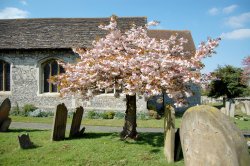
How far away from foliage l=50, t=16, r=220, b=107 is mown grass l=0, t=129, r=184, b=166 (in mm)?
1725

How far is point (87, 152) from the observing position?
902 centimetres

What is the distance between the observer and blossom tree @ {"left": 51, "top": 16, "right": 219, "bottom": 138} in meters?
8.91

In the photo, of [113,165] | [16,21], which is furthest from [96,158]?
[16,21]

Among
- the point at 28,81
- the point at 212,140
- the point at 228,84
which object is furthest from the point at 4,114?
the point at 228,84

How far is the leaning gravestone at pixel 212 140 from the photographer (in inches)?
212

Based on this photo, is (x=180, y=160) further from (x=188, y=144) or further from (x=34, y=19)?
(x=34, y=19)

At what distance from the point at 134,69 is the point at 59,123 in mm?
3677

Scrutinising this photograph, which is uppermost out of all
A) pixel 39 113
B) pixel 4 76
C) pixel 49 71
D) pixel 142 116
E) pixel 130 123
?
pixel 49 71

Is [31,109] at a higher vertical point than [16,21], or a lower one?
lower

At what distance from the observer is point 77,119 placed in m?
11.8

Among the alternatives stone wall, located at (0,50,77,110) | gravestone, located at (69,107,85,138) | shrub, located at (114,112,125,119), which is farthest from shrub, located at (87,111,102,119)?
gravestone, located at (69,107,85,138)

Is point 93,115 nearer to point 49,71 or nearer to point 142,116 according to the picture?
point 142,116

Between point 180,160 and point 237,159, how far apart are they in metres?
3.32

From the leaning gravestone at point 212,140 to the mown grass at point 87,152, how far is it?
7.50ft
